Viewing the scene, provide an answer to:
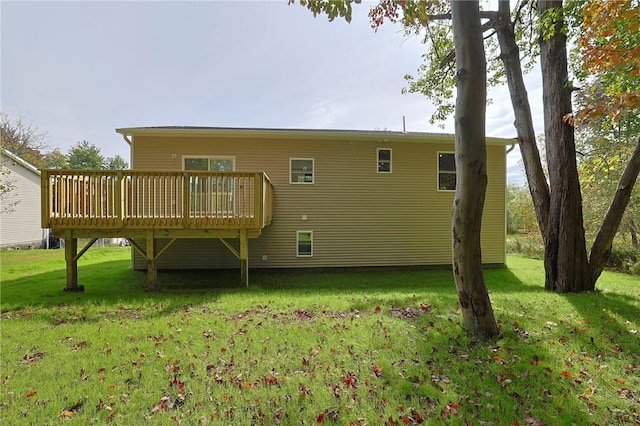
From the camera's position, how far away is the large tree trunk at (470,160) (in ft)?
11.4

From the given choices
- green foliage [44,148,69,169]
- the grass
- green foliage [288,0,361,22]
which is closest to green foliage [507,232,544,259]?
the grass

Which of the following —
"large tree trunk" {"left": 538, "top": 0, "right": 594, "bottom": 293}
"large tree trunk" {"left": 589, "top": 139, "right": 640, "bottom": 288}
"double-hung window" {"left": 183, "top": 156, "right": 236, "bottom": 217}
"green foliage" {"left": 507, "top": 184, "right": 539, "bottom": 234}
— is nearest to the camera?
"large tree trunk" {"left": 589, "top": 139, "right": 640, "bottom": 288}

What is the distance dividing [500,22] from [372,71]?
3.31 meters

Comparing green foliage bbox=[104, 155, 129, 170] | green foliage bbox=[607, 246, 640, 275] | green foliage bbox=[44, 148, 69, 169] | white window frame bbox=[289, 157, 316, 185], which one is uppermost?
green foliage bbox=[104, 155, 129, 170]

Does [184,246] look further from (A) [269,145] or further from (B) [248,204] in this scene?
(A) [269,145]

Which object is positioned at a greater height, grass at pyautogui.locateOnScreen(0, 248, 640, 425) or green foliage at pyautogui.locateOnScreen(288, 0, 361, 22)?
green foliage at pyautogui.locateOnScreen(288, 0, 361, 22)

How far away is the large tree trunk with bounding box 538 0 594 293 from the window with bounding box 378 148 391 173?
14.4 feet

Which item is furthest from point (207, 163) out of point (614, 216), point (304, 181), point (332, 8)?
point (614, 216)

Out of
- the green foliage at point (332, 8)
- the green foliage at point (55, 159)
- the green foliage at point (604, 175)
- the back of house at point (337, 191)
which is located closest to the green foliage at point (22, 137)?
the green foliage at point (55, 159)

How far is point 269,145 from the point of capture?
9406 mm

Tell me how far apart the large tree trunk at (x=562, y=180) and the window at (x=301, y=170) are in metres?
6.08

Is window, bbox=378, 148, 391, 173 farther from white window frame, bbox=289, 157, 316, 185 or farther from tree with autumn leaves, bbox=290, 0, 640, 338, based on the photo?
tree with autumn leaves, bbox=290, 0, 640, 338

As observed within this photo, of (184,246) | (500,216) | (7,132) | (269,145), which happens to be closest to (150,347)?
(184,246)

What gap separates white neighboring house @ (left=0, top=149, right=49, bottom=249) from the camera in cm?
1462
